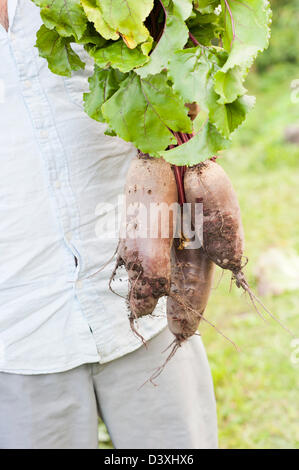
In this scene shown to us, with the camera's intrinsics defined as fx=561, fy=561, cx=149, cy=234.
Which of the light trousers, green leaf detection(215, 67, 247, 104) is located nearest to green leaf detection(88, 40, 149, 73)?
green leaf detection(215, 67, 247, 104)

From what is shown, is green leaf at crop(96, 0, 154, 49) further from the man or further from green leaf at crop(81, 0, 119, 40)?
the man

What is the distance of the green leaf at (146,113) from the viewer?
3.85 feet

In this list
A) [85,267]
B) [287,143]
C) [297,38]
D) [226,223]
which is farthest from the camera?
[297,38]

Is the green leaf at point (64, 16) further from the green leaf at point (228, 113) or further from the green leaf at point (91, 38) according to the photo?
the green leaf at point (228, 113)

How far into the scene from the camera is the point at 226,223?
52.1 inches

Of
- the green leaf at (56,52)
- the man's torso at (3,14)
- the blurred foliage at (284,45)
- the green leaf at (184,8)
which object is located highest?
the blurred foliage at (284,45)

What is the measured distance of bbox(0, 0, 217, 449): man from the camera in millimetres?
1353

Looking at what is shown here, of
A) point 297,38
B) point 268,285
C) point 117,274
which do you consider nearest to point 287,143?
point 268,285

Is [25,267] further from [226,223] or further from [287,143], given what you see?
[287,143]

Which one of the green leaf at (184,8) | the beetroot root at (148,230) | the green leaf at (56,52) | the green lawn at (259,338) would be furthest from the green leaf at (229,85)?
the green lawn at (259,338)

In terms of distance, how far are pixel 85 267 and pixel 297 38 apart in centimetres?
940

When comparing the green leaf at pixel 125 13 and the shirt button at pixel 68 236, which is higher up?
the green leaf at pixel 125 13

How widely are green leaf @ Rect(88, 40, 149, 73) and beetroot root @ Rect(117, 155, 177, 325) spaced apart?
231mm

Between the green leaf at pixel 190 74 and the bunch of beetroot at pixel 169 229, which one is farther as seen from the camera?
the bunch of beetroot at pixel 169 229
